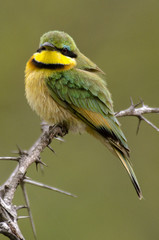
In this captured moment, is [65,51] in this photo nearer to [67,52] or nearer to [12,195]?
[67,52]

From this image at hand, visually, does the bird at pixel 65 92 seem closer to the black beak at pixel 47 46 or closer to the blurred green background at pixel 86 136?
the black beak at pixel 47 46

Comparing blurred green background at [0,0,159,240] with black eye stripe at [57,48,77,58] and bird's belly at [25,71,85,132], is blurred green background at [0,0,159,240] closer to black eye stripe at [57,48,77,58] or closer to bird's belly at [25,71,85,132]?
bird's belly at [25,71,85,132]

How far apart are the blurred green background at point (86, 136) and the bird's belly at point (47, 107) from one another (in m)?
0.60

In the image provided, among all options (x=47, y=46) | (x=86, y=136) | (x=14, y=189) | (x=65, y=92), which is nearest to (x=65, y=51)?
(x=47, y=46)

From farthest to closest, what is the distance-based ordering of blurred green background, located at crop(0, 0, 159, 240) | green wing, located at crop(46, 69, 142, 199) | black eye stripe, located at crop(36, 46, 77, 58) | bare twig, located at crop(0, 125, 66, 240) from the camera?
1. blurred green background, located at crop(0, 0, 159, 240)
2. black eye stripe, located at crop(36, 46, 77, 58)
3. green wing, located at crop(46, 69, 142, 199)
4. bare twig, located at crop(0, 125, 66, 240)

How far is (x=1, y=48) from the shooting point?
3.92 meters

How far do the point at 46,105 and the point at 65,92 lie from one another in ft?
0.37

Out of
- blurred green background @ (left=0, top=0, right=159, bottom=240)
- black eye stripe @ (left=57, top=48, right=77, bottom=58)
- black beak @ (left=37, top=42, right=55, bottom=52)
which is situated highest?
black beak @ (left=37, top=42, right=55, bottom=52)

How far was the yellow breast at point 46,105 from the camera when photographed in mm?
2365

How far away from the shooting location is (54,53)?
7.95 feet

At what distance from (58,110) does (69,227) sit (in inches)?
39.1

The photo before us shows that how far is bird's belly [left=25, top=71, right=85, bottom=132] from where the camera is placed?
7.75ft

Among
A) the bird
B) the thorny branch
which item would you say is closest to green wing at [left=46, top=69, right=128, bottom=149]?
the bird

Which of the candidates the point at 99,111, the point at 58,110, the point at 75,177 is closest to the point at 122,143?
the point at 99,111
